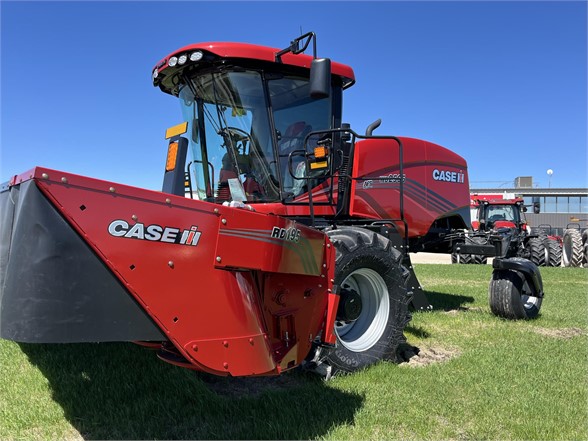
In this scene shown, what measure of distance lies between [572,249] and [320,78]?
16014 millimetres

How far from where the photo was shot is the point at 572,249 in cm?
1641

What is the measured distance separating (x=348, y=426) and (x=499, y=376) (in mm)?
1665

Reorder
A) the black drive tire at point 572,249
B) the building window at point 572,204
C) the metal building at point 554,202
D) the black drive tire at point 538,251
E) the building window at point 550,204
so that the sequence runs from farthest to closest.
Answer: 1. the building window at point 550,204
2. the building window at point 572,204
3. the metal building at point 554,202
4. the black drive tire at point 538,251
5. the black drive tire at point 572,249

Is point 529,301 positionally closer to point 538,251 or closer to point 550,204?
point 538,251

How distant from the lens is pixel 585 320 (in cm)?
632

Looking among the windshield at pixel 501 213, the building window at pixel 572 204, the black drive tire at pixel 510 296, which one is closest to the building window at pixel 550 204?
the building window at pixel 572 204

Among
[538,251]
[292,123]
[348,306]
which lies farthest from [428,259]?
[348,306]

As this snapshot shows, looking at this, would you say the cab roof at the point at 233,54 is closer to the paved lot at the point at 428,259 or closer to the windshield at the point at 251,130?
the windshield at the point at 251,130

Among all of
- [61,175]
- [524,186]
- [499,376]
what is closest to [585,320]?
[499,376]

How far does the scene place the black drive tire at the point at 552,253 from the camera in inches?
645

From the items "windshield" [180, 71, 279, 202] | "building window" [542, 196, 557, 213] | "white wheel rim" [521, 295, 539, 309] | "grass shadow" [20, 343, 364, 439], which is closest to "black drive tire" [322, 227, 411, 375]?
"grass shadow" [20, 343, 364, 439]

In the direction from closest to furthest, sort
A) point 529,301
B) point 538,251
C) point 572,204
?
point 529,301, point 538,251, point 572,204

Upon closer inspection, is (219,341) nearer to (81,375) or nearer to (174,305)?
(174,305)

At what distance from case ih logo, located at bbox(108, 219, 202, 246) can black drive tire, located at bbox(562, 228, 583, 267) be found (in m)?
17.1
